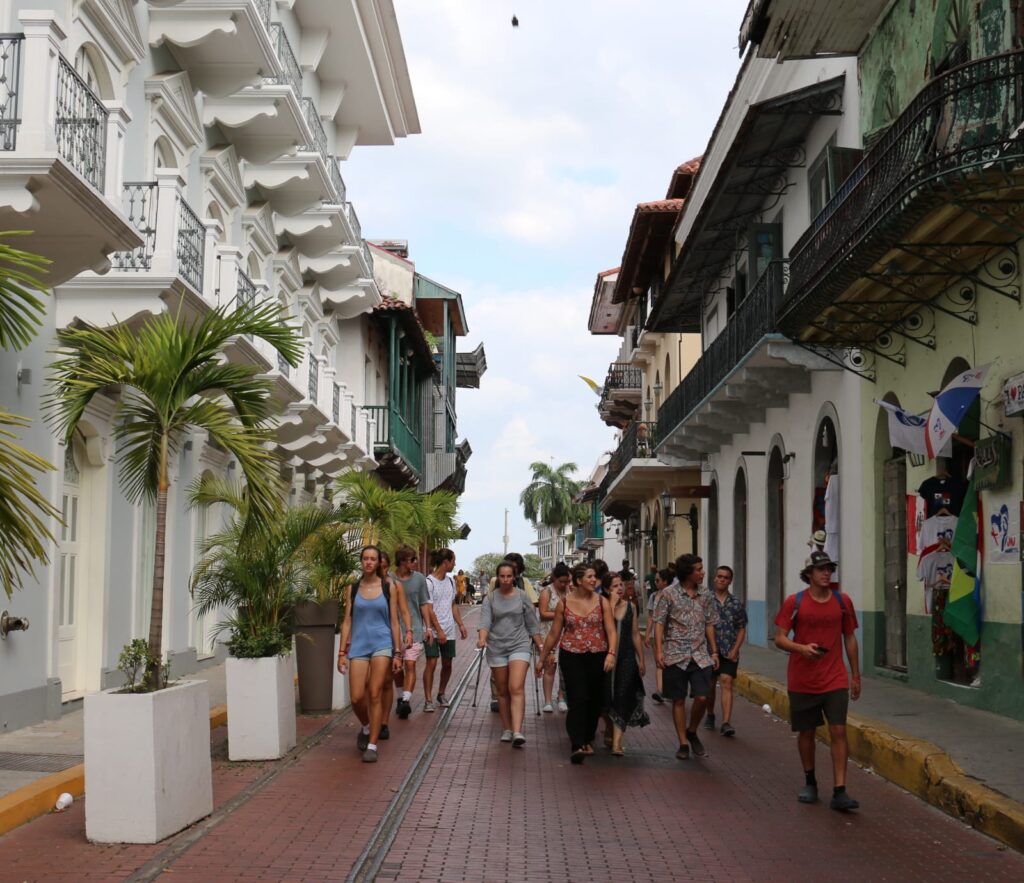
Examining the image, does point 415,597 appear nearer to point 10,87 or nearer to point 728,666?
point 728,666

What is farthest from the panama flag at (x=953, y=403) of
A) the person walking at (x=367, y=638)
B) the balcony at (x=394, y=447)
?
the balcony at (x=394, y=447)

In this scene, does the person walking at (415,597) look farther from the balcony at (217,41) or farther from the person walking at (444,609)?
the balcony at (217,41)

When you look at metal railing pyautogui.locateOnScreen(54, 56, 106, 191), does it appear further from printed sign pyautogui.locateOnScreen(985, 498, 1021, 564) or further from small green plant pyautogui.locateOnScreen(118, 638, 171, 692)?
printed sign pyautogui.locateOnScreen(985, 498, 1021, 564)

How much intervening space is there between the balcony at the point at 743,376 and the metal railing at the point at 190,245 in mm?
7160

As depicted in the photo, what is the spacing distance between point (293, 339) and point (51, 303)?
494 centimetres

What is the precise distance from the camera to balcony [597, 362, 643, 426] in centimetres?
4934

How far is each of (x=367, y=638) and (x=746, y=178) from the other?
12856 mm

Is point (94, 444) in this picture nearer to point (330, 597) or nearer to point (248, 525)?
point (330, 597)

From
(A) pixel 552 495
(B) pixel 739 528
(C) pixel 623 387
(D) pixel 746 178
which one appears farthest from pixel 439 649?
(A) pixel 552 495

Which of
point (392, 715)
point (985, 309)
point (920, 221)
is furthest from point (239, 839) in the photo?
point (985, 309)

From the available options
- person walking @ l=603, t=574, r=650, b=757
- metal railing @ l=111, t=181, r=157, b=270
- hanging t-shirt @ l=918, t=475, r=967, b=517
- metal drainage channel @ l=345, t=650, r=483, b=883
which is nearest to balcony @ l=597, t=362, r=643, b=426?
hanging t-shirt @ l=918, t=475, r=967, b=517

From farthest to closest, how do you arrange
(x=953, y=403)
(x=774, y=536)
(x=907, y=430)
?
(x=774, y=536) < (x=907, y=430) < (x=953, y=403)

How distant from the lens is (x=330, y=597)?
1570 cm

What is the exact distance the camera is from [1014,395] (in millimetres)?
12688
